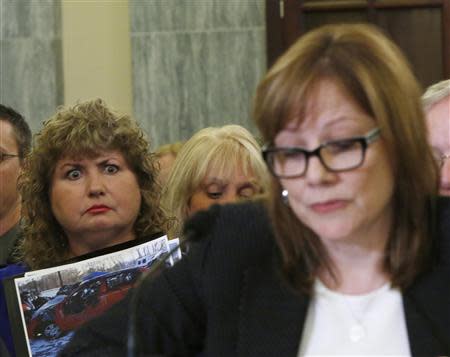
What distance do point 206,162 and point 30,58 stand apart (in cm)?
265

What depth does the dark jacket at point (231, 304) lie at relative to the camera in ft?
5.04

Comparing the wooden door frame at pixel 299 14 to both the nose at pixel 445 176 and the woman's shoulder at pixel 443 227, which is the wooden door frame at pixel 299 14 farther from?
Result: the woman's shoulder at pixel 443 227

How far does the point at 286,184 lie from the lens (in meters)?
1.48

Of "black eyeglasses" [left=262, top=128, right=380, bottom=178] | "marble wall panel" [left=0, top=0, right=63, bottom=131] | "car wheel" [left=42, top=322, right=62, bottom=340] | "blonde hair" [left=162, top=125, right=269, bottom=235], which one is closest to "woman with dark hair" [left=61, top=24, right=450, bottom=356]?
"black eyeglasses" [left=262, top=128, right=380, bottom=178]

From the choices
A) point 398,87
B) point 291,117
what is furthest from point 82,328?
point 398,87

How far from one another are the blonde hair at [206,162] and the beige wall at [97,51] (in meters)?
2.37

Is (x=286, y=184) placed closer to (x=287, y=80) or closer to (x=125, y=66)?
(x=287, y=80)

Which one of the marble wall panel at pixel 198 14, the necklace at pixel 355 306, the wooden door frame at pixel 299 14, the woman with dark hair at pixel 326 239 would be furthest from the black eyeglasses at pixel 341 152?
the marble wall panel at pixel 198 14

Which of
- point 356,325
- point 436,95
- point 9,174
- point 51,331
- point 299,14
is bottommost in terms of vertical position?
point 51,331

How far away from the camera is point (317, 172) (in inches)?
55.2

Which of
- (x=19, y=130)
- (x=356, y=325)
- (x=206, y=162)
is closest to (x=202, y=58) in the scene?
(x=19, y=130)

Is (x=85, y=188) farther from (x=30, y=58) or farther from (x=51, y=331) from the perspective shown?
(x=30, y=58)

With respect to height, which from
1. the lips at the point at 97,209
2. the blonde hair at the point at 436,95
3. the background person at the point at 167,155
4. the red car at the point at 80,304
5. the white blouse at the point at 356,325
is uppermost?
the blonde hair at the point at 436,95

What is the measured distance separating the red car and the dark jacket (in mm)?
377
